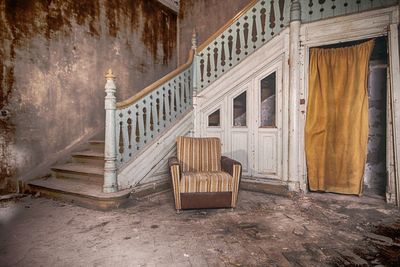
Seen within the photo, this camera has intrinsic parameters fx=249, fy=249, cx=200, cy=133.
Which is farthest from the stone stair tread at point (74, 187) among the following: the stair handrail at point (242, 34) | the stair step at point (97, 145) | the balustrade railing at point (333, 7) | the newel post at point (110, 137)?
the balustrade railing at point (333, 7)

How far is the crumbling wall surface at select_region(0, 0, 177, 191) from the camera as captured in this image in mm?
4008

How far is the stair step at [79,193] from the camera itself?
3.46 meters

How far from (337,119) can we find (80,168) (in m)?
4.46

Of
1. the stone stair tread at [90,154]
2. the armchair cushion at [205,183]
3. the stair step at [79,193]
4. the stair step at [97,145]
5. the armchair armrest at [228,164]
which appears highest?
the stair step at [97,145]

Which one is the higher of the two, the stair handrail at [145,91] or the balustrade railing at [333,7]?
the balustrade railing at [333,7]

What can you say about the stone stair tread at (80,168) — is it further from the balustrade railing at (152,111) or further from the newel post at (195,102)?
the newel post at (195,102)

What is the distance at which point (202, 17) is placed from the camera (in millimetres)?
6898

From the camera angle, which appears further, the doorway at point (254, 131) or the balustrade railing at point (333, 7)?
the doorway at point (254, 131)

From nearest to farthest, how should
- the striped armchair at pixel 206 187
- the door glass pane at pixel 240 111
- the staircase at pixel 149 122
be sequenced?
the striped armchair at pixel 206 187
the staircase at pixel 149 122
the door glass pane at pixel 240 111

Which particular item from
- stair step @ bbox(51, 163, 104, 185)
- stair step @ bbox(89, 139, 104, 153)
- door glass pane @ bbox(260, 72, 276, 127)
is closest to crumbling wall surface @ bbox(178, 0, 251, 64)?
door glass pane @ bbox(260, 72, 276, 127)

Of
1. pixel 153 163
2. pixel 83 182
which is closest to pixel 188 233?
pixel 153 163

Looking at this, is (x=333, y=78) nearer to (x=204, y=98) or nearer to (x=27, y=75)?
(x=204, y=98)

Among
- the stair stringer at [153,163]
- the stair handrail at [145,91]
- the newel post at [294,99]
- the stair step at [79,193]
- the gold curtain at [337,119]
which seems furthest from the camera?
the newel post at [294,99]

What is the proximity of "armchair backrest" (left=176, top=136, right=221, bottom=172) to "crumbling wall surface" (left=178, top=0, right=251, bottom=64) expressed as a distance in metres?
3.97
